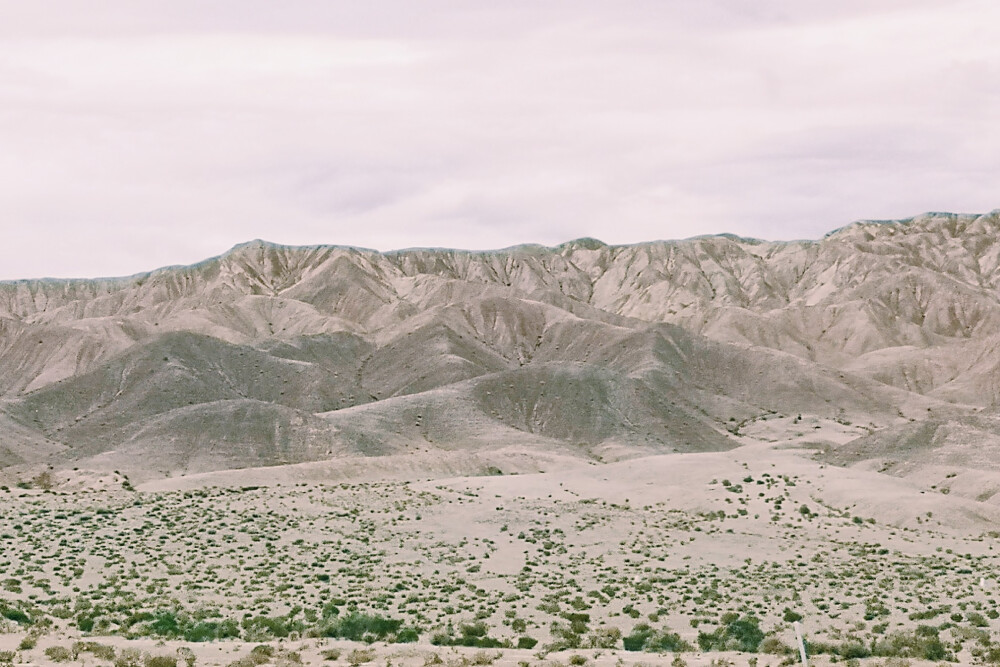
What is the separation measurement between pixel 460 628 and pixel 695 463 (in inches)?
1865

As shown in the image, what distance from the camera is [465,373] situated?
417 feet

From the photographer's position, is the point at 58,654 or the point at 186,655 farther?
the point at 186,655

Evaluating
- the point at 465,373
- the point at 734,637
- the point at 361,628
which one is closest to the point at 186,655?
the point at 361,628

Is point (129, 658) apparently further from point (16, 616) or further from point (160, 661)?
point (16, 616)

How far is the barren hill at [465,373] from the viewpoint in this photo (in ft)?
300

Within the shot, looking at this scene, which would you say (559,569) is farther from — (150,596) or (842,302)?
(842,302)

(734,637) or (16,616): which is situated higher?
(16,616)

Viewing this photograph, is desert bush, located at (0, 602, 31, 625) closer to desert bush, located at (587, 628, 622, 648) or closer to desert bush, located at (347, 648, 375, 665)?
desert bush, located at (347, 648, 375, 665)

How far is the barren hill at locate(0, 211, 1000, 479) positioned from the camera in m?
91.5

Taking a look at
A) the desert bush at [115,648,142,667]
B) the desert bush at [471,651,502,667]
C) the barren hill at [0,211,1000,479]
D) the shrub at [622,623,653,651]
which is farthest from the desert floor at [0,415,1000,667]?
the barren hill at [0,211,1000,479]

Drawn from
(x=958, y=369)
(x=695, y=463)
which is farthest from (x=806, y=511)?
(x=958, y=369)

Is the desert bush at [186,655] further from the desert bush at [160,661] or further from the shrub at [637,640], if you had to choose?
the shrub at [637,640]

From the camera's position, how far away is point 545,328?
15612 centimetres

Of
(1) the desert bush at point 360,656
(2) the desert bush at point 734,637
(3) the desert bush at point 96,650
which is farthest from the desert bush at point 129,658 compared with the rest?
(2) the desert bush at point 734,637
